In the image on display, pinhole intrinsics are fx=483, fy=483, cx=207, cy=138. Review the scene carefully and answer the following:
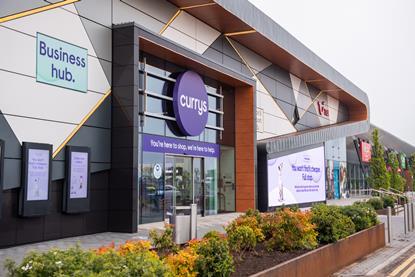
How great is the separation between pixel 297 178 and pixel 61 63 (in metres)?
17.5

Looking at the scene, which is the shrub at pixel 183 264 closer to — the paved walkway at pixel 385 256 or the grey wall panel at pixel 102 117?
the paved walkway at pixel 385 256

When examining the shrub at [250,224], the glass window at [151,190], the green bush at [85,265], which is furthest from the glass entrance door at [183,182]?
the green bush at [85,265]

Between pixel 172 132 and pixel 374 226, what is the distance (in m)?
8.22

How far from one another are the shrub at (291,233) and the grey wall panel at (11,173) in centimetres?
594

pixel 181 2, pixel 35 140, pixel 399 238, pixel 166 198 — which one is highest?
pixel 181 2

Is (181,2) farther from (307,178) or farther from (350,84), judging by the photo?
(350,84)

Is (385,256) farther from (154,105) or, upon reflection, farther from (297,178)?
(297,178)

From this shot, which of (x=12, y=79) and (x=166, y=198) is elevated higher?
(x=12, y=79)

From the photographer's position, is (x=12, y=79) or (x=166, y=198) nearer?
(x=12, y=79)

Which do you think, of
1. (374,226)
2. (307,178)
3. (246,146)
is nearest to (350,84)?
(307,178)

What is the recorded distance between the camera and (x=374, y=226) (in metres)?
12.9

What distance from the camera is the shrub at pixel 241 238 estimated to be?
8.70 meters

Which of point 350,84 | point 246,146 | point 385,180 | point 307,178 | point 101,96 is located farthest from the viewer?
point 350,84

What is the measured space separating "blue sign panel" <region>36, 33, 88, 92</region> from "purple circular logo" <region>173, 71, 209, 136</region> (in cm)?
492
